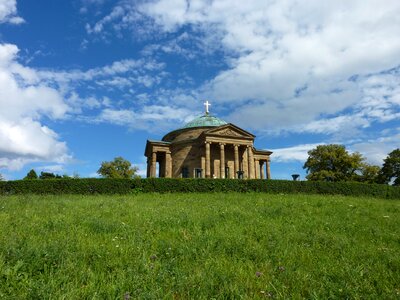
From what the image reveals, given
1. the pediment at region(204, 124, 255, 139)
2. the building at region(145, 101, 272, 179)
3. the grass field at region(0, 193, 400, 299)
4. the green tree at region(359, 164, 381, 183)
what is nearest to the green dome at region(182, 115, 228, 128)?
the building at region(145, 101, 272, 179)

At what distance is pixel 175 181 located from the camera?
2712 centimetres

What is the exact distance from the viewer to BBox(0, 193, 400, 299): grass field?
15.4 ft

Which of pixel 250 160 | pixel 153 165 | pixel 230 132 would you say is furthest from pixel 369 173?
pixel 153 165

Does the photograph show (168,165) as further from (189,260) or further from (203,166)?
(189,260)

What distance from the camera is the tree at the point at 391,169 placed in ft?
213

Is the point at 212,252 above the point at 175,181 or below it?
below

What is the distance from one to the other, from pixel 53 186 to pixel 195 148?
86.4 feet

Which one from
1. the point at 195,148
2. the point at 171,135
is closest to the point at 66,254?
the point at 195,148

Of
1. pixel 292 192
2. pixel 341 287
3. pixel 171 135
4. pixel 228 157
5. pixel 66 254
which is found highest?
pixel 171 135

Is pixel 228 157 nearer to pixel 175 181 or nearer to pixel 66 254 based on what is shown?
pixel 175 181

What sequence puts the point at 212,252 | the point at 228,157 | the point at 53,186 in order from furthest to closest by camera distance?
the point at 228,157 → the point at 53,186 → the point at 212,252

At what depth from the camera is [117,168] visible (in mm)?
80125

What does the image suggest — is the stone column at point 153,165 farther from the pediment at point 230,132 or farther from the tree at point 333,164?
the tree at point 333,164

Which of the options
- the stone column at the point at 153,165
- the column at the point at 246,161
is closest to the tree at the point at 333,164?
the column at the point at 246,161
